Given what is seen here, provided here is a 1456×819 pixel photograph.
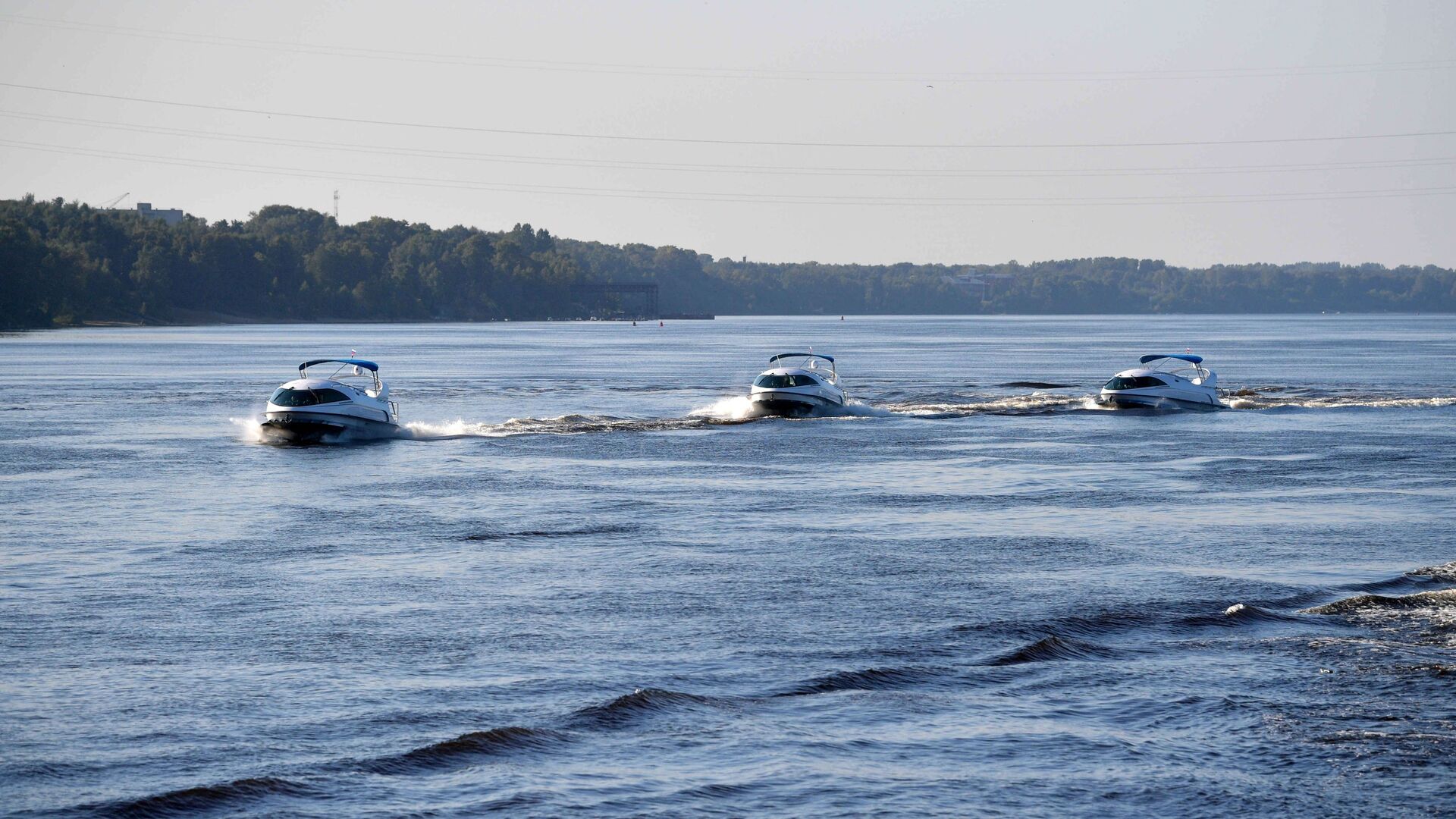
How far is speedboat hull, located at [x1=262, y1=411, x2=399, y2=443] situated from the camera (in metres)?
61.4

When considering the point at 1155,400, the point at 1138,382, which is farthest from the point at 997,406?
the point at 1155,400

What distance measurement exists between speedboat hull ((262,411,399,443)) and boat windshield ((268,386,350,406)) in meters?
0.58

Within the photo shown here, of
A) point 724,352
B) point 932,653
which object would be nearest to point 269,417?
point 932,653

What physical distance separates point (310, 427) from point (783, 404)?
22.4 m

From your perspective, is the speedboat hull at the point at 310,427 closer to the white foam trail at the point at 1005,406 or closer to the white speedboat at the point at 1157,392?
the white foam trail at the point at 1005,406

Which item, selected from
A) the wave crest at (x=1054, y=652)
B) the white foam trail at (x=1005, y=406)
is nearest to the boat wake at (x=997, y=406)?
the white foam trail at (x=1005, y=406)

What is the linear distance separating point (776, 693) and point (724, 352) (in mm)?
141479

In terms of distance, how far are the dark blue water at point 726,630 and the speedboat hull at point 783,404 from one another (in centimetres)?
1418

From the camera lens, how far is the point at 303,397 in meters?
62.3

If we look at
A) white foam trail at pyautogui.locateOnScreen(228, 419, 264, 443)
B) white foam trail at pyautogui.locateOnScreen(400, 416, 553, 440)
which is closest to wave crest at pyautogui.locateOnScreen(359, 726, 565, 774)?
white foam trail at pyautogui.locateOnScreen(228, 419, 264, 443)

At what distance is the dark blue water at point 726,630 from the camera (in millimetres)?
17938

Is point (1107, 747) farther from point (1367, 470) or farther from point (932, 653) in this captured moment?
point (1367, 470)

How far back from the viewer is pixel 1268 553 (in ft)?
111

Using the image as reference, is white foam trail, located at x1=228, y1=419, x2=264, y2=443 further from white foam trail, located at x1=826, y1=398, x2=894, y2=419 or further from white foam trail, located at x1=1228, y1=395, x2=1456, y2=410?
white foam trail, located at x1=1228, y1=395, x2=1456, y2=410
